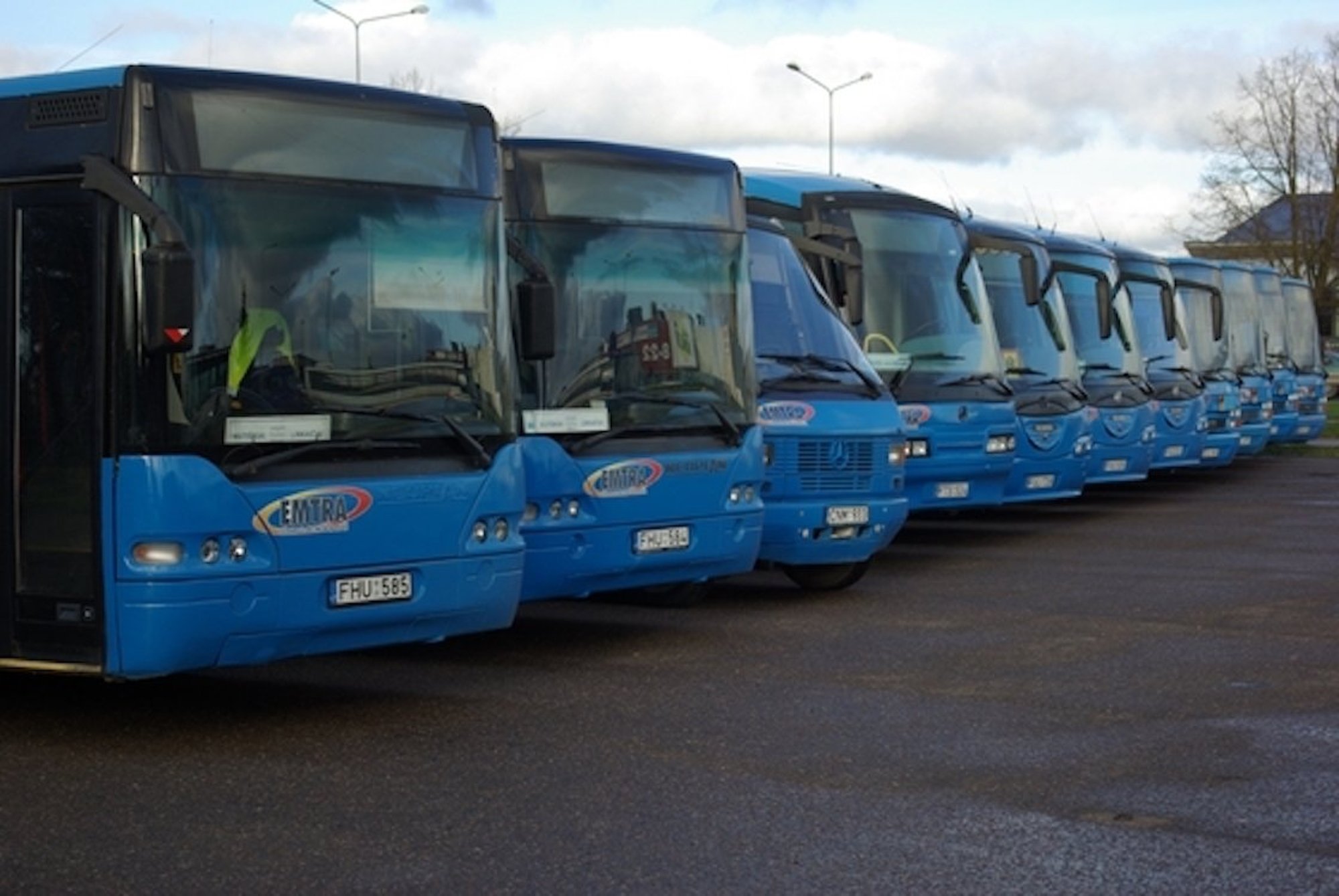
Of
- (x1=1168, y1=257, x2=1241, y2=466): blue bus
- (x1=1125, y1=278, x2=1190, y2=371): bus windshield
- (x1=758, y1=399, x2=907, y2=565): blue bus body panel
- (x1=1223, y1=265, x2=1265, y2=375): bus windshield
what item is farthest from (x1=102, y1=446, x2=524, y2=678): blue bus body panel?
(x1=1223, y1=265, x2=1265, y2=375): bus windshield

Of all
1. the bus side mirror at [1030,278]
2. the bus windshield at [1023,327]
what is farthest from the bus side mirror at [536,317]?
the bus windshield at [1023,327]

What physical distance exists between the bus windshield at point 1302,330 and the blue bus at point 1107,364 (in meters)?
11.2

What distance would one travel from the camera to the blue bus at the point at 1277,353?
33.4 m

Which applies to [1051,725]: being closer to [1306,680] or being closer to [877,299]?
[1306,680]

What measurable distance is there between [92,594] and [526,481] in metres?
3.08

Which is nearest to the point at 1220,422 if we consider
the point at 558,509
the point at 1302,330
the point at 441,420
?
the point at 1302,330

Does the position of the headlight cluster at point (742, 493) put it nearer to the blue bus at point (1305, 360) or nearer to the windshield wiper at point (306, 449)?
the windshield wiper at point (306, 449)

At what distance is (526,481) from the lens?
12.1 m

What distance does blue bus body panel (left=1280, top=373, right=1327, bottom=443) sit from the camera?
34.2 meters

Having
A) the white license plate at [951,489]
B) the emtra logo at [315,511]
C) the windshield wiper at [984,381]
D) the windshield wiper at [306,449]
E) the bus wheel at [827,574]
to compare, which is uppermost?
the windshield wiper at [984,381]

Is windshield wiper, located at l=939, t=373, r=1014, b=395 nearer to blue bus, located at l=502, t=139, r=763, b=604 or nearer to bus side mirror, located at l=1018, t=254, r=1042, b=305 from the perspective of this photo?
bus side mirror, located at l=1018, t=254, r=1042, b=305

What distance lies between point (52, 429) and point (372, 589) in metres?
1.47

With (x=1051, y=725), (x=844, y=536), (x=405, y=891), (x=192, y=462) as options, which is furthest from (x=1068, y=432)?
(x=405, y=891)

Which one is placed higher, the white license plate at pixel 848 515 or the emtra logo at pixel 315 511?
the emtra logo at pixel 315 511
